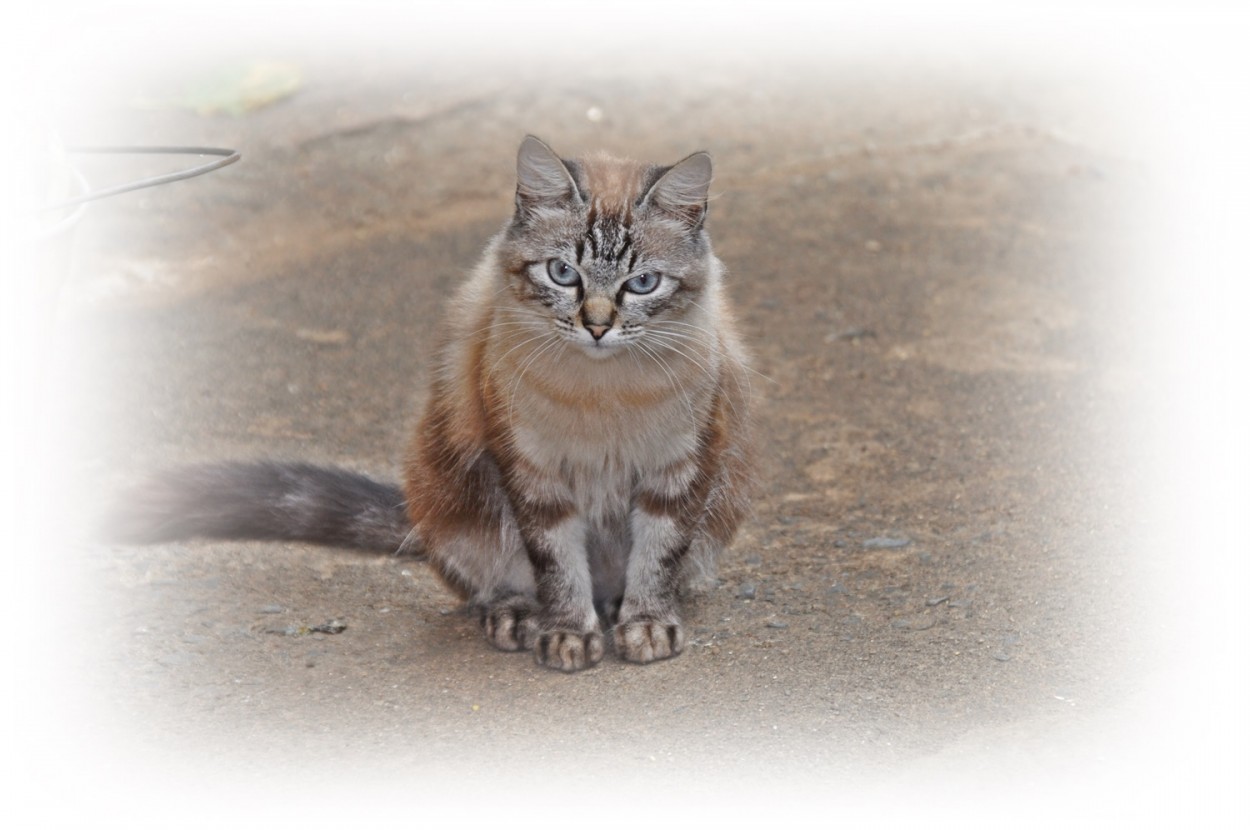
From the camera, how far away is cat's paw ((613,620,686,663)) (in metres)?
4.08

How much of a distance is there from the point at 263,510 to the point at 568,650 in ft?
4.18

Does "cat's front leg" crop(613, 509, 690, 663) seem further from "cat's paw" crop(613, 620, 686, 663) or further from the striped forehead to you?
the striped forehead

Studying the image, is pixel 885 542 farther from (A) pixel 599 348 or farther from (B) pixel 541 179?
(B) pixel 541 179

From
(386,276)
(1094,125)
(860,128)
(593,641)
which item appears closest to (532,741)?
(593,641)

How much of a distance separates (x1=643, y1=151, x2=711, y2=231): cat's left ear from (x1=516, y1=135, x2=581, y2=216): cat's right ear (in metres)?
0.23

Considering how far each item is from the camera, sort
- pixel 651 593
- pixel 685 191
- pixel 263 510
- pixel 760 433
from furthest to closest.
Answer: pixel 760 433
pixel 263 510
pixel 651 593
pixel 685 191

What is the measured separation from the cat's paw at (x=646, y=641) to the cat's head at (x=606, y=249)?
0.87m

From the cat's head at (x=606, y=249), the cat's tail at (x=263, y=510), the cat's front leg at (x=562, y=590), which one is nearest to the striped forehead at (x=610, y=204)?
the cat's head at (x=606, y=249)

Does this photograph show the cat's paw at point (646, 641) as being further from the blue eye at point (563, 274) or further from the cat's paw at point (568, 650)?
the blue eye at point (563, 274)

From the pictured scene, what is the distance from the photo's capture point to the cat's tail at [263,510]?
4648mm

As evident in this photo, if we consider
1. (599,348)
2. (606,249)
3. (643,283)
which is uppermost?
(606,249)

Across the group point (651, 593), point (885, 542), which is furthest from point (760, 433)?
point (651, 593)

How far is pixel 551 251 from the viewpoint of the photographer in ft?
12.6

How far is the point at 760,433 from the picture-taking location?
598 cm
